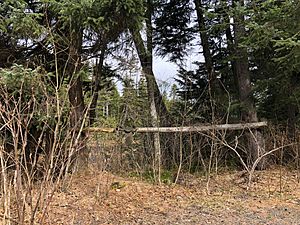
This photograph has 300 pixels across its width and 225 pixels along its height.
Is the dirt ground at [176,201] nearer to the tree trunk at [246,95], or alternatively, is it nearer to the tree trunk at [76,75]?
the tree trunk at [76,75]

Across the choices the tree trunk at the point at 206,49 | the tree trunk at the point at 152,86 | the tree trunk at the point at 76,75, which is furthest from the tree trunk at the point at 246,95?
the tree trunk at the point at 76,75

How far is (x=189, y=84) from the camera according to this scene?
10117 millimetres

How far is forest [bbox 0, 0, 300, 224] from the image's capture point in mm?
5368

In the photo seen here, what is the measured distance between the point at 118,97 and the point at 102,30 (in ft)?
6.30

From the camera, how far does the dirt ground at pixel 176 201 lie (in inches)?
189

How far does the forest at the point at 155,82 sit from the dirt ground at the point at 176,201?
0.25 m

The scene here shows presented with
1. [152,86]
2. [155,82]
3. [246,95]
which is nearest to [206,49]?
[246,95]

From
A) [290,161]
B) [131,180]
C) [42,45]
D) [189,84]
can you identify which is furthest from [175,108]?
[42,45]

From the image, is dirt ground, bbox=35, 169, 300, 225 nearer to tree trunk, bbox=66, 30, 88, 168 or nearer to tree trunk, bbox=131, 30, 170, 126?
tree trunk, bbox=66, 30, 88, 168

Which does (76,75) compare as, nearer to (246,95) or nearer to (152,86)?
(152,86)

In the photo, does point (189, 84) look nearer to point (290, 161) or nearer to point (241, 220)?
point (290, 161)

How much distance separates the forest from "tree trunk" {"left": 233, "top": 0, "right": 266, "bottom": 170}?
0.03 meters

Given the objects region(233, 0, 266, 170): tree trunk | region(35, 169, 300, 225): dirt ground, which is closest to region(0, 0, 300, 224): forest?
region(233, 0, 266, 170): tree trunk

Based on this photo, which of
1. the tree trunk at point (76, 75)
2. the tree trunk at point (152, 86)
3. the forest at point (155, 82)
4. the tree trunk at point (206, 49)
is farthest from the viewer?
the tree trunk at point (206, 49)
